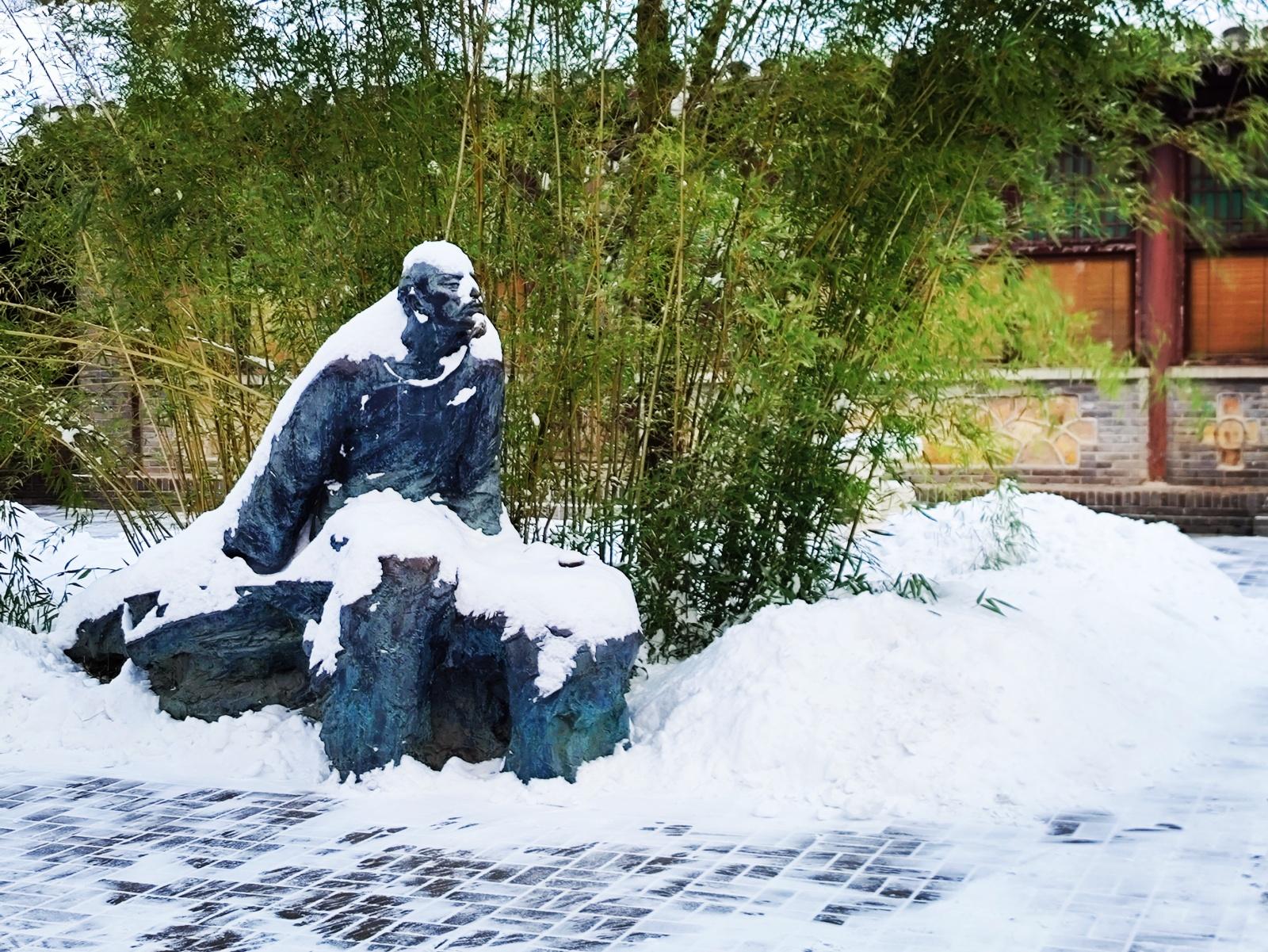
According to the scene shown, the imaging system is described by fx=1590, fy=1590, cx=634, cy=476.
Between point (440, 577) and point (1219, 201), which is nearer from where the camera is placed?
point (440, 577)

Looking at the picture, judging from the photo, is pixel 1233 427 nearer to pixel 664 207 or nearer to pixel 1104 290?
pixel 1104 290

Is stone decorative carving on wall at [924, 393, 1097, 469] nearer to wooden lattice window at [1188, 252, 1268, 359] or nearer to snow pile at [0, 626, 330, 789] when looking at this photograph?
wooden lattice window at [1188, 252, 1268, 359]

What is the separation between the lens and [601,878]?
12.1 ft

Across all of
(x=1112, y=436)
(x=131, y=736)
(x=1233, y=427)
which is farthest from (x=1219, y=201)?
(x=131, y=736)

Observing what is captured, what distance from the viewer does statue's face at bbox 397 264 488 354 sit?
458 centimetres

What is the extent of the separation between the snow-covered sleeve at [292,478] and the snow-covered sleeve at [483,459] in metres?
0.38

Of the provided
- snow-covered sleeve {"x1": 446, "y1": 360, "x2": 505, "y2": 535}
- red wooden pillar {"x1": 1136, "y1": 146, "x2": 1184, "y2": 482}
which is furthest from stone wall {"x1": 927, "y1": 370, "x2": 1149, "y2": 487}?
snow-covered sleeve {"x1": 446, "y1": 360, "x2": 505, "y2": 535}

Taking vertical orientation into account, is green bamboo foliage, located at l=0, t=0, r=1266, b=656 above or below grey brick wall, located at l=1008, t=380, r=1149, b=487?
above

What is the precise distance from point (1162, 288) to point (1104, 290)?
404 millimetres

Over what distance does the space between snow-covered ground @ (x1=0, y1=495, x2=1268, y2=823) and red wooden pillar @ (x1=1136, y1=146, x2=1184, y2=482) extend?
18.1ft

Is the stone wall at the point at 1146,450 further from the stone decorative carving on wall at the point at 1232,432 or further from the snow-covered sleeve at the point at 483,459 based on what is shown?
the snow-covered sleeve at the point at 483,459

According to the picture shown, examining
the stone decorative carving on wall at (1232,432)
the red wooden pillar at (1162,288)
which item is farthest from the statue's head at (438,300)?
the stone decorative carving on wall at (1232,432)

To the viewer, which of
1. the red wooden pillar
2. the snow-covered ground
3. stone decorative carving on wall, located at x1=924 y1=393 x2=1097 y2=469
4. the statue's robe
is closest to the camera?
the snow-covered ground

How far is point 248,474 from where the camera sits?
492 centimetres
